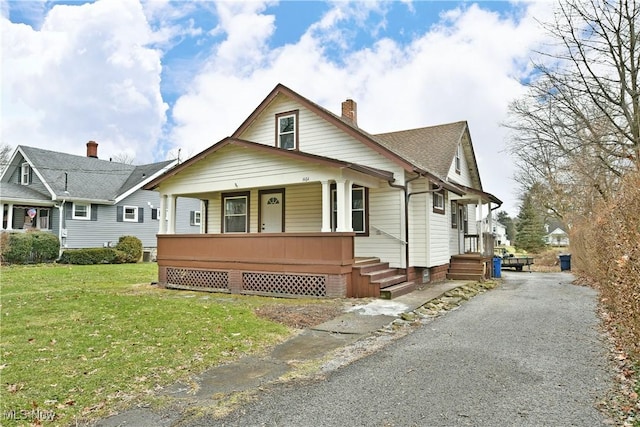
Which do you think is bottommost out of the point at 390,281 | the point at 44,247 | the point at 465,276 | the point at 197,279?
the point at 465,276


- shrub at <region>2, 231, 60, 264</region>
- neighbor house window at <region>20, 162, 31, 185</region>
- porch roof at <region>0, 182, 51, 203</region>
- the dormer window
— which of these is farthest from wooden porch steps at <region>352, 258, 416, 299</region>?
neighbor house window at <region>20, 162, 31, 185</region>

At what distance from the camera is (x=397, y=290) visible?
9.89m

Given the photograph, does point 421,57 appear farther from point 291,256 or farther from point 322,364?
point 322,364

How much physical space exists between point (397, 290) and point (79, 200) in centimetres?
1988

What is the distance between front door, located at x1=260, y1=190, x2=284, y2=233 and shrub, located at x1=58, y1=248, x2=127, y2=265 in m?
11.9

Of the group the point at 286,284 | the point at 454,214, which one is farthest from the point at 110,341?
the point at 454,214

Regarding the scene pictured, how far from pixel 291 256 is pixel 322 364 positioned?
5.37m

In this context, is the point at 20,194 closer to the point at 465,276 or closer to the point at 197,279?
the point at 197,279

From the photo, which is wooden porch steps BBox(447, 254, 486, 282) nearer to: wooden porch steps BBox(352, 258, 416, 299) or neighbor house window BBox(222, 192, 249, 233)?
wooden porch steps BBox(352, 258, 416, 299)

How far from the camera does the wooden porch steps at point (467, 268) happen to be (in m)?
13.9

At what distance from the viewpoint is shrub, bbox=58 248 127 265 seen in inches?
795

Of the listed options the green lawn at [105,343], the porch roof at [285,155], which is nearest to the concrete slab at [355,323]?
the green lawn at [105,343]

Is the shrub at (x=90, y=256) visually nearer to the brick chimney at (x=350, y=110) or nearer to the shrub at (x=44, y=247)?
the shrub at (x=44, y=247)

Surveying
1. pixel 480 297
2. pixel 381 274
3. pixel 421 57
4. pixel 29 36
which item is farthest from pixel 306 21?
pixel 480 297
